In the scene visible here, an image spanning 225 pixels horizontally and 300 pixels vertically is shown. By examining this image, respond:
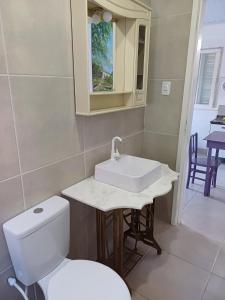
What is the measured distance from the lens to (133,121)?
6.48ft

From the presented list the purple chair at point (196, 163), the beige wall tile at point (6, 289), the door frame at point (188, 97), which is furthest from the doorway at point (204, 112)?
the beige wall tile at point (6, 289)

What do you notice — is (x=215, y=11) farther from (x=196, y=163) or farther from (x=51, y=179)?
(x=51, y=179)

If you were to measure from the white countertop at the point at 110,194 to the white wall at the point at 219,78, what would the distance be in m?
3.15

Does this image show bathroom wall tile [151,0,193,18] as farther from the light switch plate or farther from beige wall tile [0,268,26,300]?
beige wall tile [0,268,26,300]

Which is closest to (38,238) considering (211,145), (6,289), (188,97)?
(6,289)

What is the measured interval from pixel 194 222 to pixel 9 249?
6.12 ft

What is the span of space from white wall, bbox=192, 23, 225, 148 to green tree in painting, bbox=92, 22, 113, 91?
324cm

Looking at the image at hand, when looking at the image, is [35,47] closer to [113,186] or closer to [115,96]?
[115,96]

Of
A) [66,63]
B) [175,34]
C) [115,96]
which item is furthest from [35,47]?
[175,34]

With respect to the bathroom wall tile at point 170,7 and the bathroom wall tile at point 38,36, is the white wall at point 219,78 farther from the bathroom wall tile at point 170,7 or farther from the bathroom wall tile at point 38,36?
the bathroom wall tile at point 38,36

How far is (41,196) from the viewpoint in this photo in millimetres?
1242

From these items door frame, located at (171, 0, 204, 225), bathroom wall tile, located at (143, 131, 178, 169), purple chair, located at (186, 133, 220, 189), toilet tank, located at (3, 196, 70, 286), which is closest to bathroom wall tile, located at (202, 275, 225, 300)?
door frame, located at (171, 0, 204, 225)

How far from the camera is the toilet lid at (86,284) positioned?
103cm

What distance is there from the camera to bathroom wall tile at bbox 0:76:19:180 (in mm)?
974
